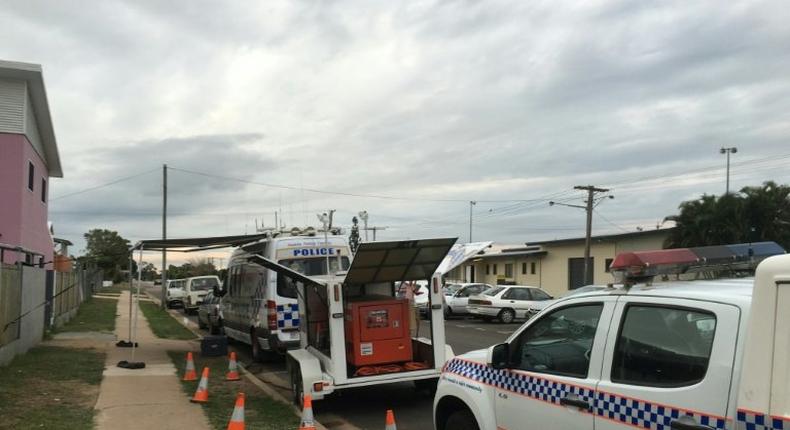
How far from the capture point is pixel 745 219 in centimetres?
3503

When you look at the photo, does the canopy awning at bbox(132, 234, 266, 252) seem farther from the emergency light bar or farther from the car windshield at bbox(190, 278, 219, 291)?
the car windshield at bbox(190, 278, 219, 291)

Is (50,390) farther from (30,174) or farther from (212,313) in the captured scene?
(30,174)

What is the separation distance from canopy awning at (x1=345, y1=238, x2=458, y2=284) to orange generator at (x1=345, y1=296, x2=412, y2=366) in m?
0.35

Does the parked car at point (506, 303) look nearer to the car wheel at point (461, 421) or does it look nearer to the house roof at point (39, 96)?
the house roof at point (39, 96)

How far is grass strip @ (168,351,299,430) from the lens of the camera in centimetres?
773

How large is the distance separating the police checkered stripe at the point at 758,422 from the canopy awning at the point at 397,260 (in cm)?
529

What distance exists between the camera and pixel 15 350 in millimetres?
12234

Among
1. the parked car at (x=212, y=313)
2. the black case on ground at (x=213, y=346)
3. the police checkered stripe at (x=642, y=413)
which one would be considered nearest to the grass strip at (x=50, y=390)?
the black case on ground at (x=213, y=346)

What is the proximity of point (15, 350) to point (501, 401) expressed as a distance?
35.6 ft

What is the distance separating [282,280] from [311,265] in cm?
62

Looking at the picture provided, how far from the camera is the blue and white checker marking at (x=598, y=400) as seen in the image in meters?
3.41

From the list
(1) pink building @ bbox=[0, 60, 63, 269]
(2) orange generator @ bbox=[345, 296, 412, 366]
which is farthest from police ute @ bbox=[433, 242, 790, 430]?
(1) pink building @ bbox=[0, 60, 63, 269]

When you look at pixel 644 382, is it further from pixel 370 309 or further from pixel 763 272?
pixel 370 309

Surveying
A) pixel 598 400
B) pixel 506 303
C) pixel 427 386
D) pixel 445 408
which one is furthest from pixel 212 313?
pixel 598 400
